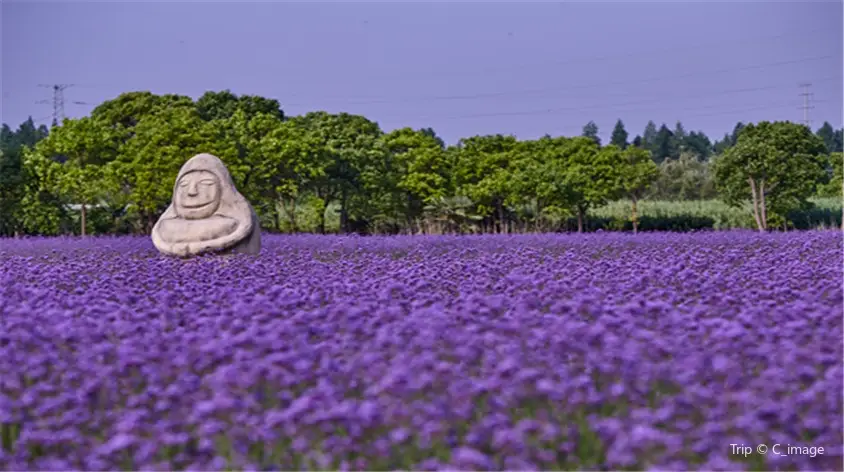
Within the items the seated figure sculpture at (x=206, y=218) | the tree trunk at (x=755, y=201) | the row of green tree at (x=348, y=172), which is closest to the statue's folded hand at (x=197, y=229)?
the seated figure sculpture at (x=206, y=218)

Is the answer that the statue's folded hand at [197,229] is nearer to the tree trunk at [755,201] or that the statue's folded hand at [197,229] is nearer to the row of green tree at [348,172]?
the row of green tree at [348,172]

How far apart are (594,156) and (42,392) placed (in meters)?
25.4

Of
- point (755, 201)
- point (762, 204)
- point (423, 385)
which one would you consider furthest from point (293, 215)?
point (423, 385)

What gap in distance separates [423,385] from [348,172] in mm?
23921

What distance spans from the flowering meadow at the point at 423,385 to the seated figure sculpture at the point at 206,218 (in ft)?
16.0

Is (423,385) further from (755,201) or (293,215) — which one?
(755,201)

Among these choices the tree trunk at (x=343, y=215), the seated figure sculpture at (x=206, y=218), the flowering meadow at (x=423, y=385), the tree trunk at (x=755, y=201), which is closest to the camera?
the flowering meadow at (x=423, y=385)

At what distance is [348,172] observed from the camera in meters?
26.8

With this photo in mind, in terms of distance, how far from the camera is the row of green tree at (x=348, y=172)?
23047 mm

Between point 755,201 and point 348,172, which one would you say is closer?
point 755,201

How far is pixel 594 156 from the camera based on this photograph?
2792cm

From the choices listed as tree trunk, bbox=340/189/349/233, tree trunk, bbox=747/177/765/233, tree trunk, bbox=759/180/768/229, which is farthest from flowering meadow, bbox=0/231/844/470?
tree trunk, bbox=340/189/349/233

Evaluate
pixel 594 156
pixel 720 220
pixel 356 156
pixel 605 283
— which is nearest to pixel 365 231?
pixel 356 156

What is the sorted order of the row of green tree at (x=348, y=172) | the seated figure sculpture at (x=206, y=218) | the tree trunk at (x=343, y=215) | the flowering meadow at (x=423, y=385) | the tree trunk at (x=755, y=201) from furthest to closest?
the tree trunk at (x=343, y=215) → the tree trunk at (x=755, y=201) → the row of green tree at (x=348, y=172) → the seated figure sculpture at (x=206, y=218) → the flowering meadow at (x=423, y=385)
